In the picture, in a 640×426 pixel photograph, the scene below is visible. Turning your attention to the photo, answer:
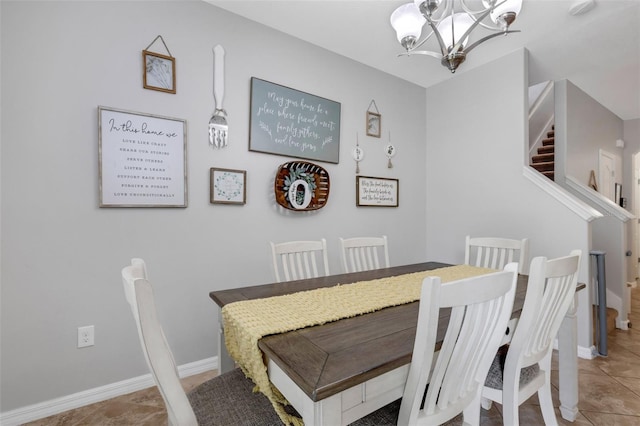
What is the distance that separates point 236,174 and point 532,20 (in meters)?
2.48

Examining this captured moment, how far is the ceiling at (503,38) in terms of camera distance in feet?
6.98

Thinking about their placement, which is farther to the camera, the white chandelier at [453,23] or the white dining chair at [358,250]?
the white dining chair at [358,250]

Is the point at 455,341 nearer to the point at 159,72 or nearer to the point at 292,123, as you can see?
the point at 292,123

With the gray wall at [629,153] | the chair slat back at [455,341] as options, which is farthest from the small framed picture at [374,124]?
the gray wall at [629,153]

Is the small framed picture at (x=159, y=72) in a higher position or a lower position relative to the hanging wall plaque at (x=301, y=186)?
higher

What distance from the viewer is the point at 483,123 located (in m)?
2.95

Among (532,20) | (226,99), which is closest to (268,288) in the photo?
(226,99)

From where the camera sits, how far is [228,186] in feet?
7.11

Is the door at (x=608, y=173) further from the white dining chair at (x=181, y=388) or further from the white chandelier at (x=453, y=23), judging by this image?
the white dining chair at (x=181, y=388)

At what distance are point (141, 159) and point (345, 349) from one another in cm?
167

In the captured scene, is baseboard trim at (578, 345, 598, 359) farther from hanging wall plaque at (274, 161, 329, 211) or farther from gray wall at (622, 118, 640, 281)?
gray wall at (622, 118, 640, 281)

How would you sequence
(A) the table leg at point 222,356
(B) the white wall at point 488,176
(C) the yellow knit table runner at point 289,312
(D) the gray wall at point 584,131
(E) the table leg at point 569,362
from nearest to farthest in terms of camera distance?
(C) the yellow knit table runner at point 289,312
(A) the table leg at point 222,356
(E) the table leg at point 569,362
(B) the white wall at point 488,176
(D) the gray wall at point 584,131

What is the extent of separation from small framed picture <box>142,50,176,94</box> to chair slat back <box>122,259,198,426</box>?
159cm

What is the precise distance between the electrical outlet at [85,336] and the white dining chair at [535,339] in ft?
6.73
